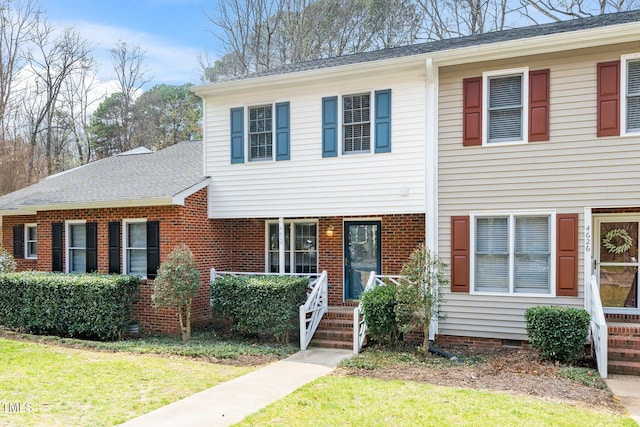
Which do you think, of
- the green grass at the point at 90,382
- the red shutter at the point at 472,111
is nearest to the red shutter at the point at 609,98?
the red shutter at the point at 472,111

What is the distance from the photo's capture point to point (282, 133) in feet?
33.8

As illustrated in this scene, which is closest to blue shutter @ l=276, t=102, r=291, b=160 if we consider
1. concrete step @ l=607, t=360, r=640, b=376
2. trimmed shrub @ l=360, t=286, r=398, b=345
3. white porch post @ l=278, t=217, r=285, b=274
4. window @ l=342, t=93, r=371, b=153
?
window @ l=342, t=93, r=371, b=153

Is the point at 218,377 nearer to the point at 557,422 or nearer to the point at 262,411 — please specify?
the point at 262,411

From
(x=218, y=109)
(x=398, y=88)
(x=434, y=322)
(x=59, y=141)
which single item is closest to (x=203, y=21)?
(x=59, y=141)

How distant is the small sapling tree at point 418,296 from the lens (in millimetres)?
8039

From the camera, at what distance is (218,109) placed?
1102cm

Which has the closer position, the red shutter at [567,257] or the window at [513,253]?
the red shutter at [567,257]

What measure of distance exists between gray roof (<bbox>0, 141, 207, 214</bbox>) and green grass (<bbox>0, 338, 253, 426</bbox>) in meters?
3.50

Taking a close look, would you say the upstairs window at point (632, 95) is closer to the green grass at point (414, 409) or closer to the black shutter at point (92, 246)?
the green grass at point (414, 409)

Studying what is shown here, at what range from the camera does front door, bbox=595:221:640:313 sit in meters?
8.52

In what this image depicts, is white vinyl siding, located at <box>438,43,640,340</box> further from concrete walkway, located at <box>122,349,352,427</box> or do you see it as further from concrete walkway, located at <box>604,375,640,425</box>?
concrete walkway, located at <box>122,349,352,427</box>

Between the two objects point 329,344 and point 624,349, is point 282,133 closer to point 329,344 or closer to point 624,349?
point 329,344

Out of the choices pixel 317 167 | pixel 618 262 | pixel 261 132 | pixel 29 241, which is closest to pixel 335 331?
pixel 317 167

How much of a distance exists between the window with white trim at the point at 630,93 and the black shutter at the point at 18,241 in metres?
16.4
